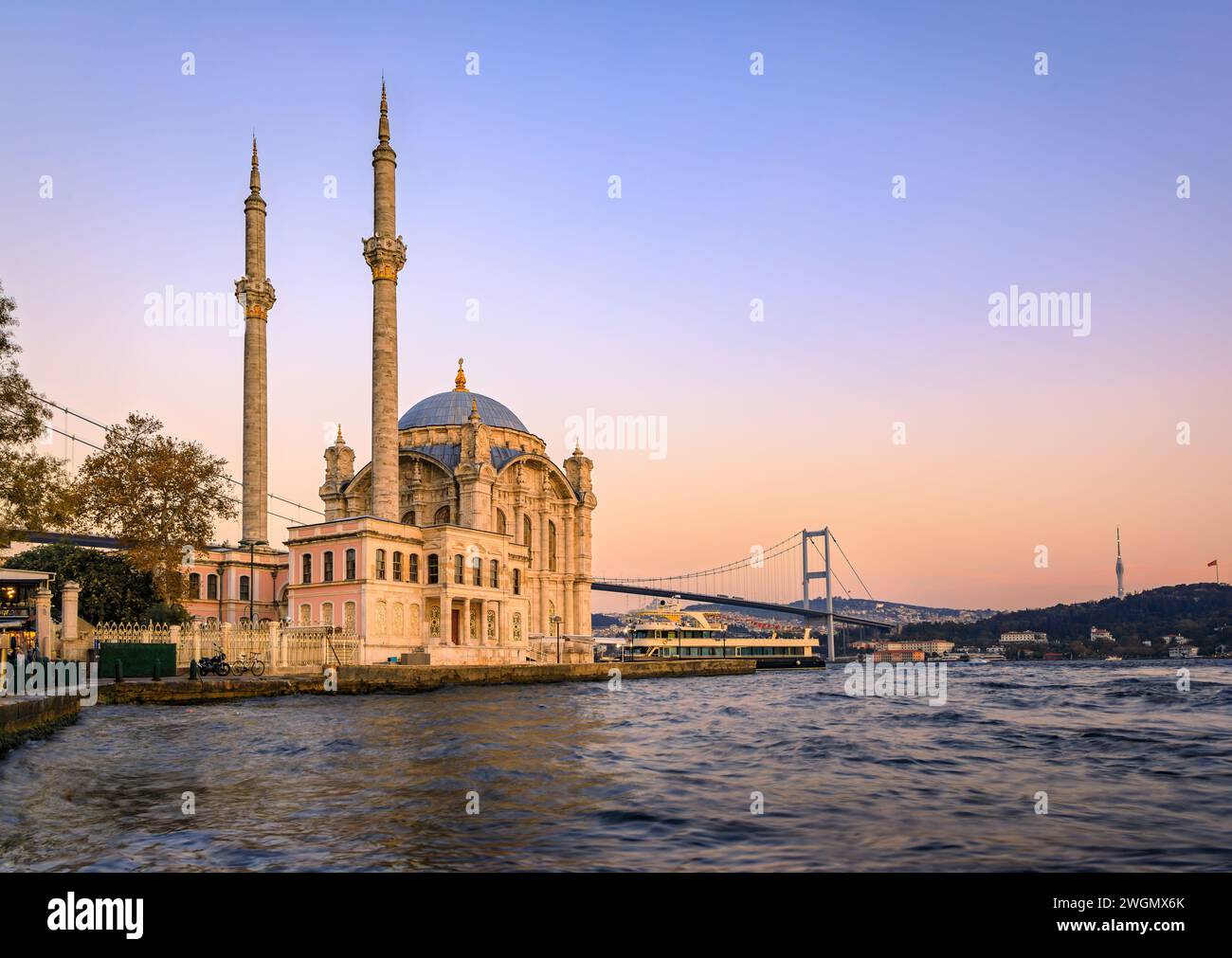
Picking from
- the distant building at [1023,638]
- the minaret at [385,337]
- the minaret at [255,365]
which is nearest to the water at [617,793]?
the minaret at [385,337]

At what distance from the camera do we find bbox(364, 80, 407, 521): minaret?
46.8 metres

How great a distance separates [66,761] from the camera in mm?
14180

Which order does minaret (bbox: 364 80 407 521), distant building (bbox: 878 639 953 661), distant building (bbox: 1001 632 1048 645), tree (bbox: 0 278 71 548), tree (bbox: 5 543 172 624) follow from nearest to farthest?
tree (bbox: 0 278 71 548), tree (bbox: 5 543 172 624), minaret (bbox: 364 80 407 521), distant building (bbox: 878 639 953 661), distant building (bbox: 1001 632 1048 645)

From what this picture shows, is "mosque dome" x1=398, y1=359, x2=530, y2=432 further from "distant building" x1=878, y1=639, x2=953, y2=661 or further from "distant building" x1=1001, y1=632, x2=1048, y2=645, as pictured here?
"distant building" x1=1001, y1=632, x2=1048, y2=645

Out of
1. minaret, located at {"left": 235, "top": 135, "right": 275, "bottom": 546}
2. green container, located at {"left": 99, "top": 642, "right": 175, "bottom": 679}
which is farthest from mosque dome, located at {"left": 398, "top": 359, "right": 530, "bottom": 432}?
green container, located at {"left": 99, "top": 642, "right": 175, "bottom": 679}

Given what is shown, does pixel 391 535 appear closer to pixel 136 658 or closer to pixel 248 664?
pixel 248 664

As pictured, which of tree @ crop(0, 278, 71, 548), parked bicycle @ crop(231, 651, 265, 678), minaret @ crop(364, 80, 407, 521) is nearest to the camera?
tree @ crop(0, 278, 71, 548)

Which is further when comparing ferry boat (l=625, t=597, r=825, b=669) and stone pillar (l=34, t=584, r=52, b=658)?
ferry boat (l=625, t=597, r=825, b=669)

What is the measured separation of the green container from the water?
8.07 m

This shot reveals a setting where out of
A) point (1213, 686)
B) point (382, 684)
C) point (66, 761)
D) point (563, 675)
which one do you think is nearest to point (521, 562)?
point (563, 675)

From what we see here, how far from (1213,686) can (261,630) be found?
122ft
